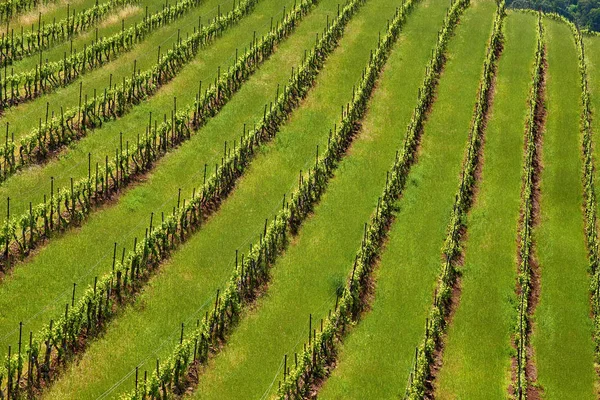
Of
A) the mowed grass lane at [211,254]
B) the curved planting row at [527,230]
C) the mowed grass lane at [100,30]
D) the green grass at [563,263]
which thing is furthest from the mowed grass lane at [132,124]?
the green grass at [563,263]

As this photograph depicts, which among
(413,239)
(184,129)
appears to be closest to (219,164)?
(184,129)

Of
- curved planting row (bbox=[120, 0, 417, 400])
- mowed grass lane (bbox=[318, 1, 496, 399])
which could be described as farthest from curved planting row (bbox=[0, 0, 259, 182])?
mowed grass lane (bbox=[318, 1, 496, 399])

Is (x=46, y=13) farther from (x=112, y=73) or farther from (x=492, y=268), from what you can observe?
(x=492, y=268)

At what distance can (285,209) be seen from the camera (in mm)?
50594

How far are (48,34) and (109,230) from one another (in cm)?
2632

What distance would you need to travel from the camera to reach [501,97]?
70562mm

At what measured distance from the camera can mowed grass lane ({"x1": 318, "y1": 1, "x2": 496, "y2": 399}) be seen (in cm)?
4162

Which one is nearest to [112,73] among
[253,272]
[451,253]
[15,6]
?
[15,6]

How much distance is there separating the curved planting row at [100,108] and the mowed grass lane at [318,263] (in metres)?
16.0

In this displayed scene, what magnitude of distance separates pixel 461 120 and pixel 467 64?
1125 cm

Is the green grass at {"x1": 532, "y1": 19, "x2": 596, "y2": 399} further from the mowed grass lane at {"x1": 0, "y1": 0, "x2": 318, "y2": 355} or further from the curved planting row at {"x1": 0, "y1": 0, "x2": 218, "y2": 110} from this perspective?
the curved planting row at {"x1": 0, "y1": 0, "x2": 218, "y2": 110}

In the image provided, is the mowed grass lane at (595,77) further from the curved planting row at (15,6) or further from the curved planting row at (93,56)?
the curved planting row at (15,6)

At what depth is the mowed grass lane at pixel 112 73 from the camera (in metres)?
56.7

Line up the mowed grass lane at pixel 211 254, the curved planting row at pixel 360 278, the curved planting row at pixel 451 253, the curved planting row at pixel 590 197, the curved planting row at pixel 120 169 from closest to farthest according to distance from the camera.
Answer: the mowed grass lane at pixel 211 254 → the curved planting row at pixel 360 278 → the curved planting row at pixel 451 253 → the curved planting row at pixel 120 169 → the curved planting row at pixel 590 197
